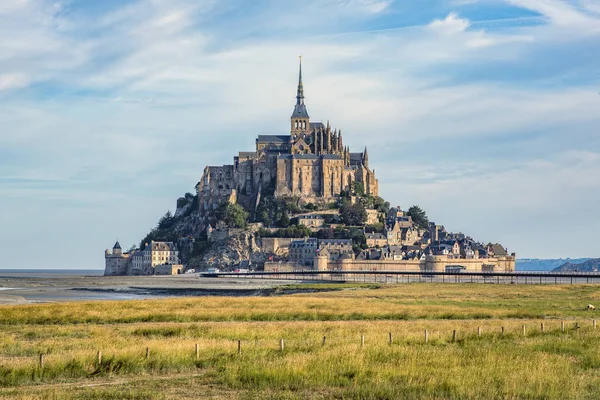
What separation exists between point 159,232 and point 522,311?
502 feet

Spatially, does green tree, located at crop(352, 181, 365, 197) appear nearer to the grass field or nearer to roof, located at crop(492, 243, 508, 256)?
roof, located at crop(492, 243, 508, 256)

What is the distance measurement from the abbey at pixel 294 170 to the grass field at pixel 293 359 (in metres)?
136

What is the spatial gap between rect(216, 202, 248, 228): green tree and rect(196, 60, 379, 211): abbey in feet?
19.6

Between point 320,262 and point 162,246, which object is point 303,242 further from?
point 162,246

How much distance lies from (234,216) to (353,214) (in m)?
25.1

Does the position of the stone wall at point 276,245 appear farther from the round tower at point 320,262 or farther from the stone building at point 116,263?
the stone building at point 116,263

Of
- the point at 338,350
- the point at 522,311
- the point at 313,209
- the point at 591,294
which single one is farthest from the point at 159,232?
the point at 338,350

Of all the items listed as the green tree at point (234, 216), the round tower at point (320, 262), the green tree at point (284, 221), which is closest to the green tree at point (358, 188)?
the green tree at point (284, 221)

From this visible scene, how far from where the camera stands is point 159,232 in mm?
196625

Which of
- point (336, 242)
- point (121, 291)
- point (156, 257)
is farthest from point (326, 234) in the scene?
point (121, 291)

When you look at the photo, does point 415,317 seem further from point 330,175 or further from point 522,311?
point 330,175

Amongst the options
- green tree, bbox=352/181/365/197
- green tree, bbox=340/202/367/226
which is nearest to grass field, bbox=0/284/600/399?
green tree, bbox=340/202/367/226

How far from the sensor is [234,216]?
175000mm

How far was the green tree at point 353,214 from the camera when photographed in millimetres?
177625
